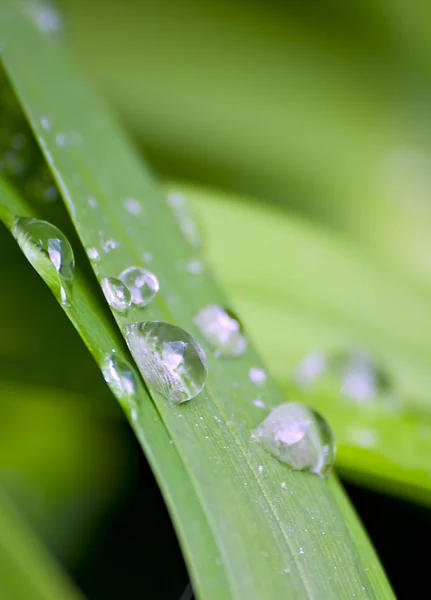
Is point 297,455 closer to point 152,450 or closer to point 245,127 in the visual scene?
point 152,450

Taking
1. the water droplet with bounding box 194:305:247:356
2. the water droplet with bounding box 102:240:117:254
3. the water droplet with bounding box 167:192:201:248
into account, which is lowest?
the water droplet with bounding box 167:192:201:248

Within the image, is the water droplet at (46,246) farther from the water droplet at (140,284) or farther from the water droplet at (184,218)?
the water droplet at (184,218)

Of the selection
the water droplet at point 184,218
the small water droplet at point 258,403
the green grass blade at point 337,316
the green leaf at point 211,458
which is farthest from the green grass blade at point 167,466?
the water droplet at point 184,218

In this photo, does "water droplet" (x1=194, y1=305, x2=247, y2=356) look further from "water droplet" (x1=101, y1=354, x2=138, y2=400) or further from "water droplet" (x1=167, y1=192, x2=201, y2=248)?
"water droplet" (x1=167, y1=192, x2=201, y2=248)

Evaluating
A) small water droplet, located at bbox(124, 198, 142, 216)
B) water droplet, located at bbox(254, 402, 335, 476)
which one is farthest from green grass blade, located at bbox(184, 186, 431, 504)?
small water droplet, located at bbox(124, 198, 142, 216)

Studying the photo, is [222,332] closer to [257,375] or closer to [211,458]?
[257,375]

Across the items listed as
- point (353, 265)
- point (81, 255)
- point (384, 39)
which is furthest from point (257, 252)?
point (384, 39)
